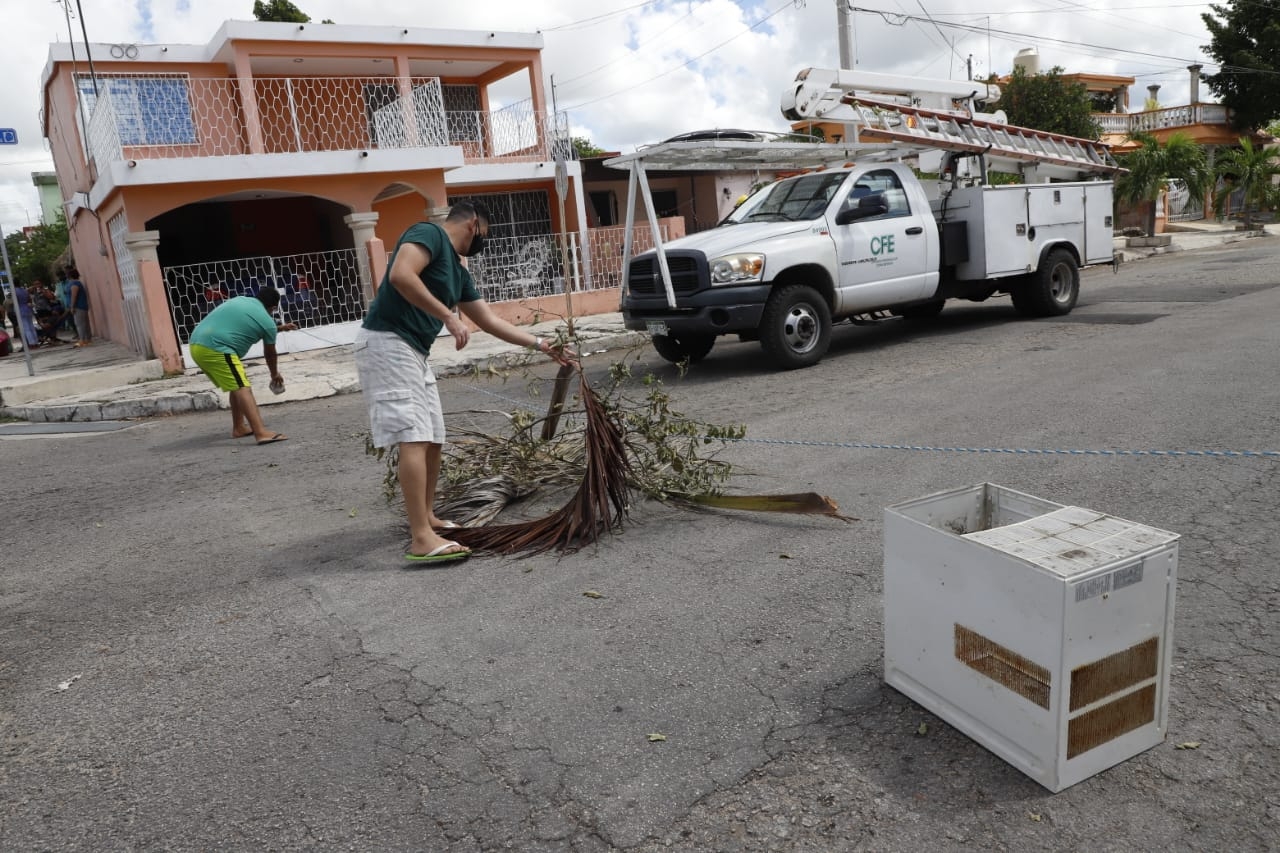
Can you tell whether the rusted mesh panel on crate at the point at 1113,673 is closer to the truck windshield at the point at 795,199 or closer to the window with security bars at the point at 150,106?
the truck windshield at the point at 795,199

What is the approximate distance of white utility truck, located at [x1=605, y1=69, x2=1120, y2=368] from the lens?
29.9ft

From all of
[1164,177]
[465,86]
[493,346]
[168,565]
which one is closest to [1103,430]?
[168,565]

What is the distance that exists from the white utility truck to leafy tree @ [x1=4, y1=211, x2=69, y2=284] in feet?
98.9

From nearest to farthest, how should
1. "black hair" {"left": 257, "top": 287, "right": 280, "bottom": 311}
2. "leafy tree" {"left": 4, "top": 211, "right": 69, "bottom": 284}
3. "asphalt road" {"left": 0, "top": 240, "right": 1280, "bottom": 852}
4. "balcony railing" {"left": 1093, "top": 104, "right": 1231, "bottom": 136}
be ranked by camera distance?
1. "asphalt road" {"left": 0, "top": 240, "right": 1280, "bottom": 852}
2. "black hair" {"left": 257, "top": 287, "right": 280, "bottom": 311}
3. "leafy tree" {"left": 4, "top": 211, "right": 69, "bottom": 284}
4. "balcony railing" {"left": 1093, "top": 104, "right": 1231, "bottom": 136}

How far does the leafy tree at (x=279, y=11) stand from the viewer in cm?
2619

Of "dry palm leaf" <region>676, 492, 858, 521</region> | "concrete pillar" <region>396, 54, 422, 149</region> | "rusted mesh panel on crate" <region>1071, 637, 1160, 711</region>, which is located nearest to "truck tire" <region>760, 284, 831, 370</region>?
"dry palm leaf" <region>676, 492, 858, 521</region>

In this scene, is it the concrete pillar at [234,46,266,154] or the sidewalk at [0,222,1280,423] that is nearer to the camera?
the sidewalk at [0,222,1280,423]

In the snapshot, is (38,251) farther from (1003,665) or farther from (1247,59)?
(1247,59)

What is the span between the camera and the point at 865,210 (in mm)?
9641

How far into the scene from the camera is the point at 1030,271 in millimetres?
11219

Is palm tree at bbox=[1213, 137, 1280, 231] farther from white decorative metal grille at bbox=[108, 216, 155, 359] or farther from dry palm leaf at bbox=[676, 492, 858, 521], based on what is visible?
dry palm leaf at bbox=[676, 492, 858, 521]

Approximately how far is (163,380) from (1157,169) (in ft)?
78.3

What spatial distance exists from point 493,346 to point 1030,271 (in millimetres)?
7306

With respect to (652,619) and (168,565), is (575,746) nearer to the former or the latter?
(652,619)
